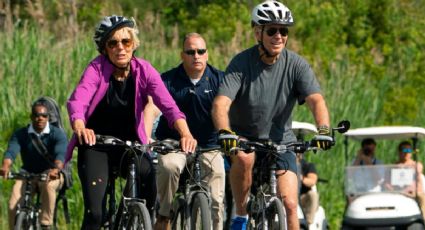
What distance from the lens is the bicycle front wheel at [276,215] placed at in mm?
10938

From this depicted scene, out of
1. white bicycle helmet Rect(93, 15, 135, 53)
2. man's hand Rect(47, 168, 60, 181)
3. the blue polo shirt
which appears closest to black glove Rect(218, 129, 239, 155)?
white bicycle helmet Rect(93, 15, 135, 53)

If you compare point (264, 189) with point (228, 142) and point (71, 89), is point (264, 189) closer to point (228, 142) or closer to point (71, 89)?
point (228, 142)

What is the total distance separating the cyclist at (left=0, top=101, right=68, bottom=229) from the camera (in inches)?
664

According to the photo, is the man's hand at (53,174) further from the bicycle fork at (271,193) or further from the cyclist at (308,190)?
the bicycle fork at (271,193)

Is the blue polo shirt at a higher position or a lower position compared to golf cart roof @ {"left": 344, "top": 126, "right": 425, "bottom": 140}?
higher

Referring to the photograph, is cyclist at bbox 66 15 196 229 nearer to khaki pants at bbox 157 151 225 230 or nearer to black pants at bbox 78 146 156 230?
black pants at bbox 78 146 156 230

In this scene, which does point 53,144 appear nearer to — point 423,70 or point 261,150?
point 261,150

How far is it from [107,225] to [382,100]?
56.3ft

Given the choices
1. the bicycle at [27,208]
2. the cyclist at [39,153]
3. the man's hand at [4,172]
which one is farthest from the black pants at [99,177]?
the cyclist at [39,153]

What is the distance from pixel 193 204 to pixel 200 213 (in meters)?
0.23

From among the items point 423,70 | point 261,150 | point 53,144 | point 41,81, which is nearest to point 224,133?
point 261,150

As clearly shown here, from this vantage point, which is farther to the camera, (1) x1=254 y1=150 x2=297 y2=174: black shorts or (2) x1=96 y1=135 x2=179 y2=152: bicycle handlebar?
(1) x1=254 y1=150 x2=297 y2=174: black shorts

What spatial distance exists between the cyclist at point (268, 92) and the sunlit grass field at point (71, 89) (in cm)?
744

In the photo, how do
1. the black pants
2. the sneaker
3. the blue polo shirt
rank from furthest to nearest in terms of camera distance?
1. the blue polo shirt
2. the sneaker
3. the black pants
